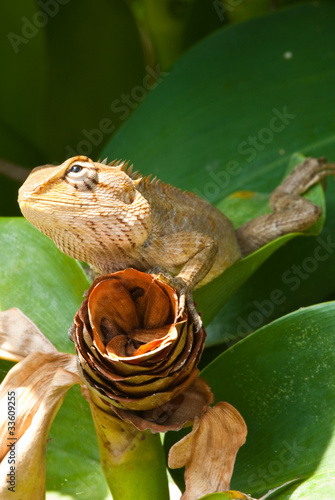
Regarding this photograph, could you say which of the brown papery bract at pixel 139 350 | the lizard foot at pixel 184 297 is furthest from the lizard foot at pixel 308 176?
the brown papery bract at pixel 139 350

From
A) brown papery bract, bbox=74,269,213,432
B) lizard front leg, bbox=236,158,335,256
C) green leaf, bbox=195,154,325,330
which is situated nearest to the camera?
brown papery bract, bbox=74,269,213,432

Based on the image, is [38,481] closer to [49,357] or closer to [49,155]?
[49,357]

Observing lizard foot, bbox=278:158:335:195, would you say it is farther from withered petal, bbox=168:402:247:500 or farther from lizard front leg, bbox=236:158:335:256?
withered petal, bbox=168:402:247:500

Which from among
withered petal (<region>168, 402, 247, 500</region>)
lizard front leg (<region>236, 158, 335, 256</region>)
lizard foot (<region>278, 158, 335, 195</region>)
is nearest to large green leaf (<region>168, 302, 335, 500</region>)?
withered petal (<region>168, 402, 247, 500</region>)

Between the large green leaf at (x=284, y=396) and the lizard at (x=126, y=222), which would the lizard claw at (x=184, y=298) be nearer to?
the lizard at (x=126, y=222)

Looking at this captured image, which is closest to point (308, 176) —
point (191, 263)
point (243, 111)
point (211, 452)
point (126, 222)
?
point (243, 111)

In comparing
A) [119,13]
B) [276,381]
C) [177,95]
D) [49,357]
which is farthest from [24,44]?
[276,381]

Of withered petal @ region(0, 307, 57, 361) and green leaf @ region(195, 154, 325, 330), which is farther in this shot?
green leaf @ region(195, 154, 325, 330)

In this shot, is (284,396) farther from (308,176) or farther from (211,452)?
(308,176)
